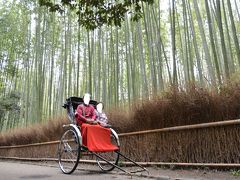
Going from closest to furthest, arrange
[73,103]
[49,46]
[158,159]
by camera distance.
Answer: [158,159]
[73,103]
[49,46]

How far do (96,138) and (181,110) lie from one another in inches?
49.5

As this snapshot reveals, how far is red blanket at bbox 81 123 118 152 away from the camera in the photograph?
Result: 12.8 feet

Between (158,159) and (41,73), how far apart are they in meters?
7.83

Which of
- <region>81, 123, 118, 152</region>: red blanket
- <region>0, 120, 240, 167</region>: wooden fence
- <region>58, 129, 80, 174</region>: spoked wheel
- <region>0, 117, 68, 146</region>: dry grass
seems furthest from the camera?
<region>0, 117, 68, 146</region>: dry grass

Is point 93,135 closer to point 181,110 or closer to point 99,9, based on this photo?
point 181,110

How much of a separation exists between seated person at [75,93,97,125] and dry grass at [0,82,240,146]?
0.75 m

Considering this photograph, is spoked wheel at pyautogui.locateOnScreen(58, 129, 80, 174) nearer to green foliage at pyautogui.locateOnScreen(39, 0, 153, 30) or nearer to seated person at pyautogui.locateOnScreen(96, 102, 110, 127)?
seated person at pyautogui.locateOnScreen(96, 102, 110, 127)

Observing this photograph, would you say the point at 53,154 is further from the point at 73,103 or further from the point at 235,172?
the point at 235,172

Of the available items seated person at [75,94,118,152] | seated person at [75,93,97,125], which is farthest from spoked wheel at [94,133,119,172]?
seated person at [75,93,97,125]

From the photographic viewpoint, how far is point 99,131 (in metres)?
4.04

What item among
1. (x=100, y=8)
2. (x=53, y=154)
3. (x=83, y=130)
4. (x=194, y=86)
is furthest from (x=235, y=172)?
(x=53, y=154)

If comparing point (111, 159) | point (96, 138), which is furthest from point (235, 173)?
point (111, 159)

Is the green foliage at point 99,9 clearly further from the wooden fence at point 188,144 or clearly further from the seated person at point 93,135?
the wooden fence at point 188,144

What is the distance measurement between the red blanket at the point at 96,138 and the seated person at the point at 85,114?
0.53 feet
